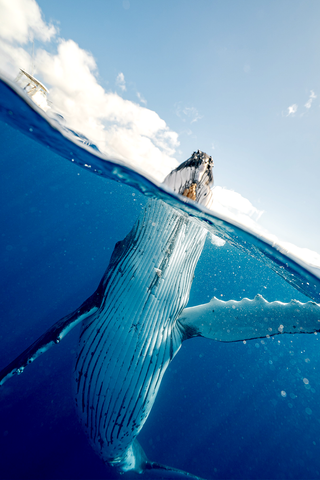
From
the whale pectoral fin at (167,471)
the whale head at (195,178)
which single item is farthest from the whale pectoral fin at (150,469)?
the whale head at (195,178)

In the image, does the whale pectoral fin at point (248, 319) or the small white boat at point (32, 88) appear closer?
the whale pectoral fin at point (248, 319)

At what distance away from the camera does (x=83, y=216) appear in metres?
36.6

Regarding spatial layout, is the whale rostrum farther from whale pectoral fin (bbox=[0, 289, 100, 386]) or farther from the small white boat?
→ the small white boat

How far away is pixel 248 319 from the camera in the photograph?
7.98 ft

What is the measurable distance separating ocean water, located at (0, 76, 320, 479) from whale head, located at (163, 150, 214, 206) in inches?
38.1

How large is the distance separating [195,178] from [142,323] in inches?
83.9

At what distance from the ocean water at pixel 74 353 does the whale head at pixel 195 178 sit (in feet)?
3.17

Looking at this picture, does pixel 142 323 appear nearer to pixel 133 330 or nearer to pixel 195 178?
pixel 133 330

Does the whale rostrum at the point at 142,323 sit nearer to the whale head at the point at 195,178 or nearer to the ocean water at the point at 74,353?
the whale head at the point at 195,178

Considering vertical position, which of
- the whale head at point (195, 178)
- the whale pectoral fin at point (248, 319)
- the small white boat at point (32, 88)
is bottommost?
the whale pectoral fin at point (248, 319)

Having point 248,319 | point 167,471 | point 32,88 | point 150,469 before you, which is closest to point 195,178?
point 248,319

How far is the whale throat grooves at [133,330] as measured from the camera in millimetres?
2090

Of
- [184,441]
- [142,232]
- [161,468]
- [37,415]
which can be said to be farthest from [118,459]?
[184,441]

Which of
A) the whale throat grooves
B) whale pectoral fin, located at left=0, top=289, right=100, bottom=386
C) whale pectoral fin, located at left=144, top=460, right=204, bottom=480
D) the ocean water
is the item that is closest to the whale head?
the whale throat grooves
